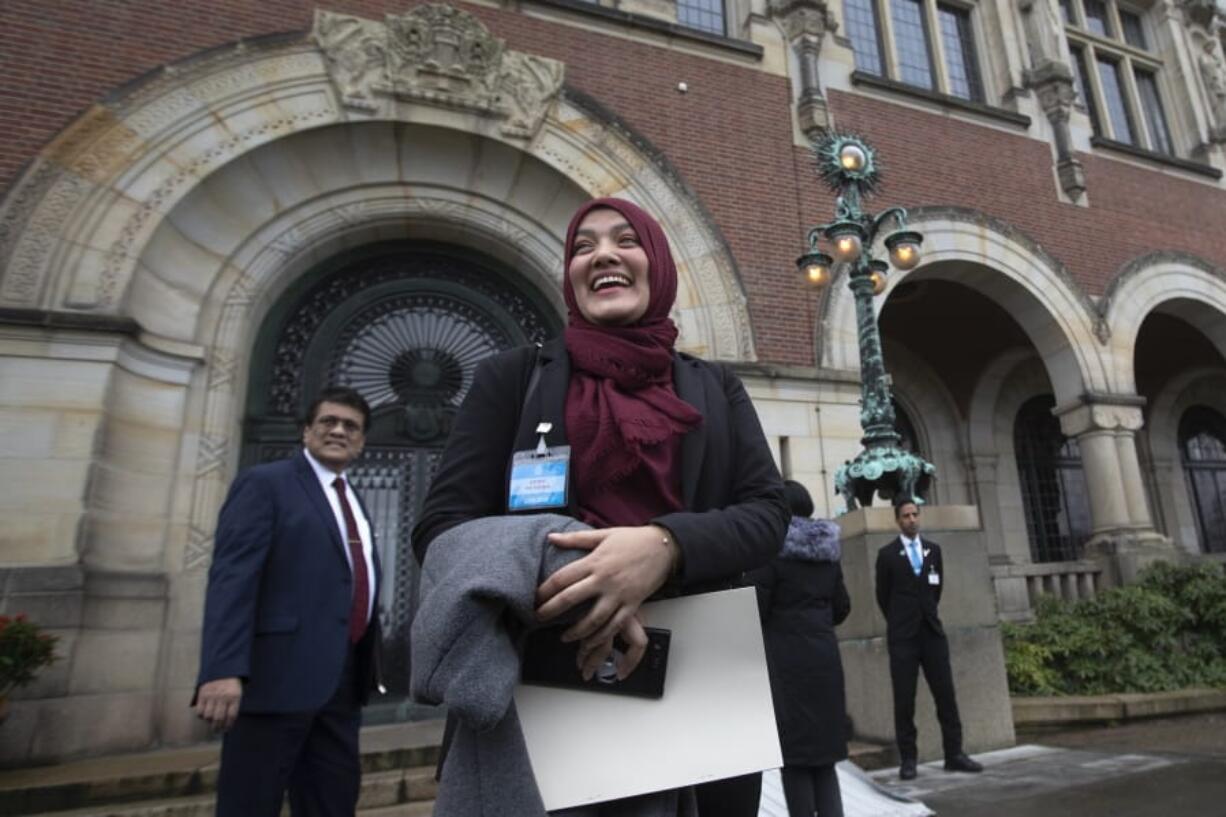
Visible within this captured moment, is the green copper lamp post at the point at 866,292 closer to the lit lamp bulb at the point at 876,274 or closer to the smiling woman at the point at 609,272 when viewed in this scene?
the lit lamp bulb at the point at 876,274

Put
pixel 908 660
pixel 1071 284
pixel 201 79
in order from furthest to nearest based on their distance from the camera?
pixel 1071 284
pixel 201 79
pixel 908 660

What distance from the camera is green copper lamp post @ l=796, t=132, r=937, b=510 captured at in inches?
251

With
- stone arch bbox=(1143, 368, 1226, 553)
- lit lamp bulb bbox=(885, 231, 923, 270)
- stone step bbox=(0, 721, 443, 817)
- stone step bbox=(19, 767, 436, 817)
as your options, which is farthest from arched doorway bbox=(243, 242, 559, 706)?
stone arch bbox=(1143, 368, 1226, 553)

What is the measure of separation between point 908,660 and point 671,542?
488 cm

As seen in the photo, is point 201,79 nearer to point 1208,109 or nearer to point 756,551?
point 756,551

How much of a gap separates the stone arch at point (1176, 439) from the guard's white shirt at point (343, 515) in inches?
650

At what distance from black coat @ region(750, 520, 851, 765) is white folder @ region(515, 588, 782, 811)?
224cm

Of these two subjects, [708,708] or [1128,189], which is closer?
[708,708]

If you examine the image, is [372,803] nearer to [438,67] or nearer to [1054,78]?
[438,67]

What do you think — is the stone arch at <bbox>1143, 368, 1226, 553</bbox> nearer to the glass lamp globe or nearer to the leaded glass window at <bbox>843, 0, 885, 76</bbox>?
the leaded glass window at <bbox>843, 0, 885, 76</bbox>

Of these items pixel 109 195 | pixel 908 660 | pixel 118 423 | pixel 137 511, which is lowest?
pixel 908 660

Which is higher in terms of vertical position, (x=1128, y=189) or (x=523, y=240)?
(x=1128, y=189)

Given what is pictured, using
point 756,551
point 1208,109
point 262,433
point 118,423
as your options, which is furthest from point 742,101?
point 1208,109

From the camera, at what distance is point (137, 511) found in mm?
6117
